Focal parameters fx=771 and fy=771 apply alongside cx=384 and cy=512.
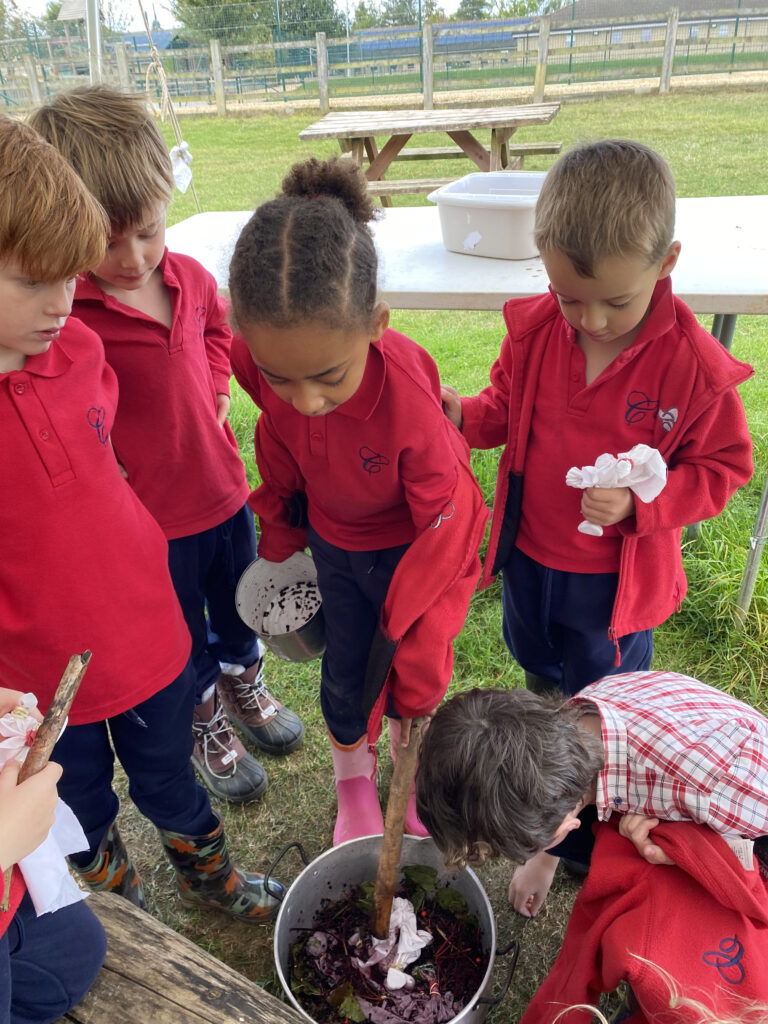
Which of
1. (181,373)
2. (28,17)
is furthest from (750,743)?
(28,17)

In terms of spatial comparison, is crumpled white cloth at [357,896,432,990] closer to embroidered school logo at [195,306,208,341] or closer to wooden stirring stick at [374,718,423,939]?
wooden stirring stick at [374,718,423,939]

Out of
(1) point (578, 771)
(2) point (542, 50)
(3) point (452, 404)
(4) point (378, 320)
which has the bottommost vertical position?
(1) point (578, 771)

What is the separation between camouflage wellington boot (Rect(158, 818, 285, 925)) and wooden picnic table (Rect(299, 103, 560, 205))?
20.0ft

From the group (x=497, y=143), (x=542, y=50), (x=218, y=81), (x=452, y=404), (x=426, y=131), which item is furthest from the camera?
(x=218, y=81)

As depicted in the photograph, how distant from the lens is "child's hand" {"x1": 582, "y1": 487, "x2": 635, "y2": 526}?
4.84ft

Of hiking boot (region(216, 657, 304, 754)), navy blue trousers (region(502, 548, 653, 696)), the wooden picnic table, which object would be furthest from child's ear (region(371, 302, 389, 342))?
the wooden picnic table

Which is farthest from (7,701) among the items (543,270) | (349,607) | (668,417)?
(543,270)

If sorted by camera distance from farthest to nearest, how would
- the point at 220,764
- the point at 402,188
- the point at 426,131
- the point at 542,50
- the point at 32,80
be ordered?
the point at 542,50 → the point at 32,80 → the point at 402,188 → the point at 426,131 → the point at 220,764

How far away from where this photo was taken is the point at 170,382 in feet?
5.47

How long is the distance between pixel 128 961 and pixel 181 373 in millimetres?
1137

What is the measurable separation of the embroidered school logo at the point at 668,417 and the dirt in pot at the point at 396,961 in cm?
107

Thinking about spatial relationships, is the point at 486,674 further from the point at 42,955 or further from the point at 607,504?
the point at 42,955

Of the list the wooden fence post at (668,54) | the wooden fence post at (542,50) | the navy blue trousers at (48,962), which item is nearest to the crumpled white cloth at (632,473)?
the navy blue trousers at (48,962)

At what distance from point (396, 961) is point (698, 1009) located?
69cm
